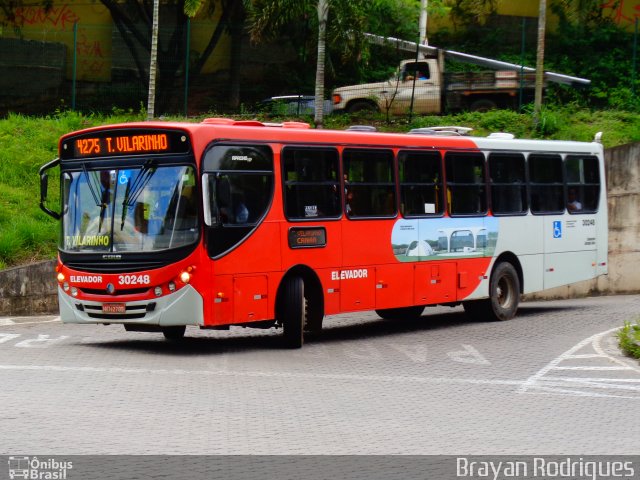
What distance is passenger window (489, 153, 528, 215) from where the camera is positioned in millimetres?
20734

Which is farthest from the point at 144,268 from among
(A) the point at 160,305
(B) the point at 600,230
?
(B) the point at 600,230

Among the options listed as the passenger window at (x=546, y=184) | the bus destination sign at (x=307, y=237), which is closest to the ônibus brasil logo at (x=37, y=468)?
the bus destination sign at (x=307, y=237)

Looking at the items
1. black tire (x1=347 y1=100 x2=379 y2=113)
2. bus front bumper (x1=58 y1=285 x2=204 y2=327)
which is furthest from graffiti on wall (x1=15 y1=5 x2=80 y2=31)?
bus front bumper (x1=58 y1=285 x2=204 y2=327)

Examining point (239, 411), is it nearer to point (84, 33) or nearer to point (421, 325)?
point (421, 325)

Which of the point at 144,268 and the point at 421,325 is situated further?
the point at 421,325

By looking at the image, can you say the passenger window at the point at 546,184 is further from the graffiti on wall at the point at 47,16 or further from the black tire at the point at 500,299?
the graffiti on wall at the point at 47,16

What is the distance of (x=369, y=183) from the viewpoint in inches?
700

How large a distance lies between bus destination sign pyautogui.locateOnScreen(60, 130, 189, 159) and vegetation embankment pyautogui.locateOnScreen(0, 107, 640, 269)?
21.7 ft

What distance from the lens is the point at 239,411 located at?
10.9 meters

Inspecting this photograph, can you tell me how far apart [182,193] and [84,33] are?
1959 cm

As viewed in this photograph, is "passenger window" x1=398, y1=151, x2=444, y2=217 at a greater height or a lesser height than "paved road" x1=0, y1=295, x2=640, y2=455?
greater

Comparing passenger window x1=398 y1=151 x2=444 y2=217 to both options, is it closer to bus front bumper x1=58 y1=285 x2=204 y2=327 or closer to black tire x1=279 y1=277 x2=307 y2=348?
black tire x1=279 y1=277 x2=307 y2=348

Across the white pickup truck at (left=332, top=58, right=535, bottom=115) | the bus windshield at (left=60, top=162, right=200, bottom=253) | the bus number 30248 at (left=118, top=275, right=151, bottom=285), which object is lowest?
the bus number 30248 at (left=118, top=275, right=151, bottom=285)

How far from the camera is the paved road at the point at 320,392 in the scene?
9.48 meters
